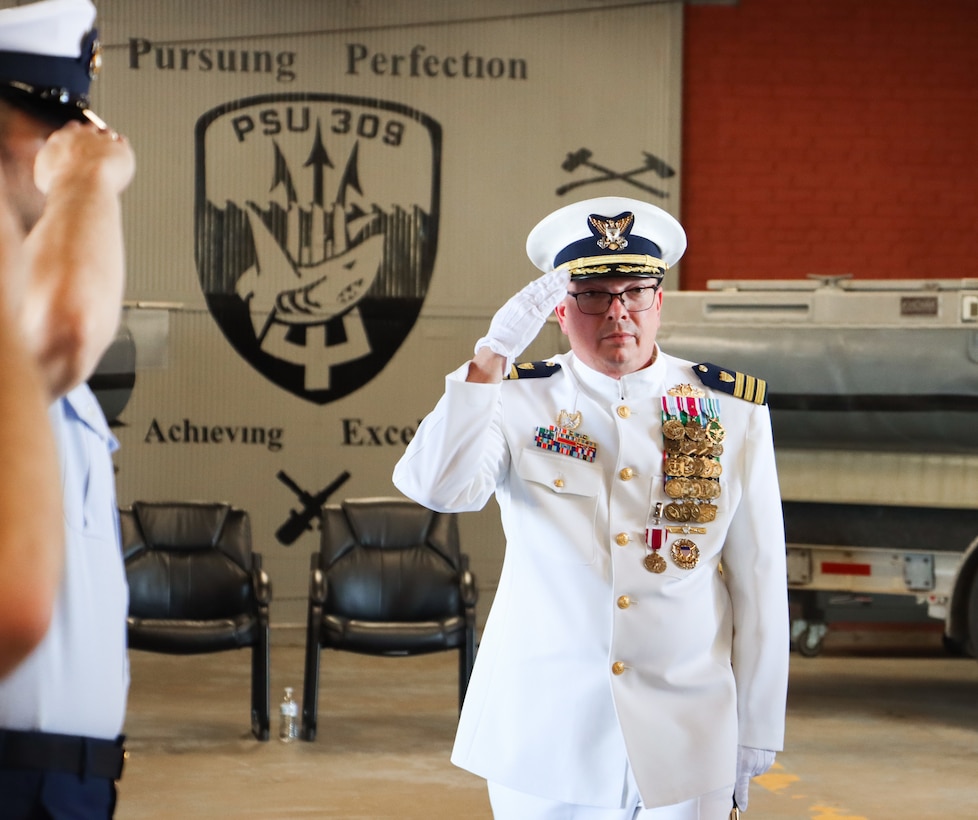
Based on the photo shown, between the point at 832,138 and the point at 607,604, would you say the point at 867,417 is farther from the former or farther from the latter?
the point at 607,604

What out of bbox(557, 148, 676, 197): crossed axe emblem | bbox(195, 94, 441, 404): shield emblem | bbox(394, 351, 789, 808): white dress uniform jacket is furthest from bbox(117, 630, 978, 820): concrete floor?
bbox(557, 148, 676, 197): crossed axe emblem

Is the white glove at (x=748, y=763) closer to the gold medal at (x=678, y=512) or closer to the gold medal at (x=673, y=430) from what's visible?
the gold medal at (x=678, y=512)

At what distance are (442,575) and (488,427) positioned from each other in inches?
145

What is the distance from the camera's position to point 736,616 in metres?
2.11

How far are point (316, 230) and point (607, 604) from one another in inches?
237

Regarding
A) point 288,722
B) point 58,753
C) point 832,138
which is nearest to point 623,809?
point 58,753

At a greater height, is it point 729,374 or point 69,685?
point 729,374

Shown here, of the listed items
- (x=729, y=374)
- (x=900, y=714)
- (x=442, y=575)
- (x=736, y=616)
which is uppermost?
(x=729, y=374)

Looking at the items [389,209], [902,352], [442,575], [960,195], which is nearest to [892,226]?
[960,195]

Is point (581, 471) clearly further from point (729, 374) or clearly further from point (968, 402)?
point (968, 402)

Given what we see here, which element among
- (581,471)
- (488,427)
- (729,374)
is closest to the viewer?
(488,427)

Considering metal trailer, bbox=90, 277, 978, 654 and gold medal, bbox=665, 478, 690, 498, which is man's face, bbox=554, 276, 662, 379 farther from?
metal trailer, bbox=90, 277, 978, 654

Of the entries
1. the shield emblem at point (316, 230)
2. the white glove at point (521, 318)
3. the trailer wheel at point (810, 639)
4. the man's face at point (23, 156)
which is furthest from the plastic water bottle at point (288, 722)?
the man's face at point (23, 156)

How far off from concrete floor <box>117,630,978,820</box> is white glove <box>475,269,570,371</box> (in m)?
2.70
